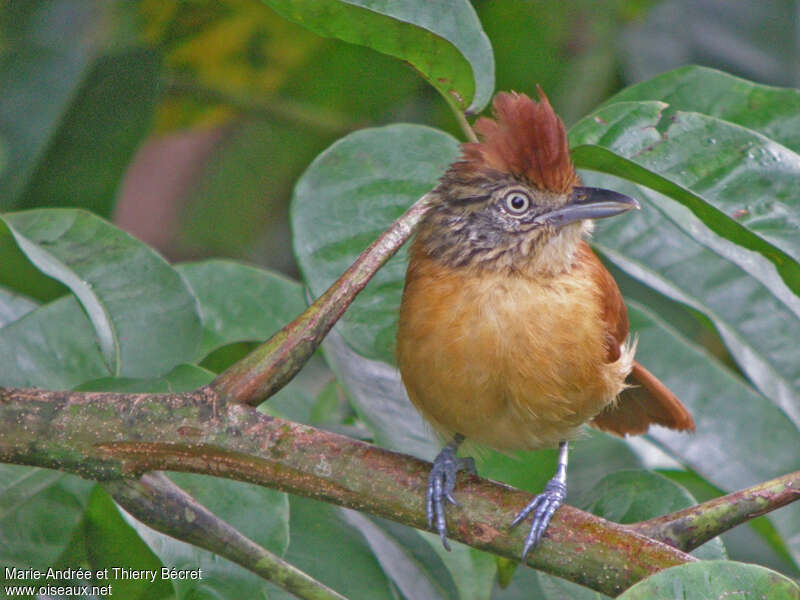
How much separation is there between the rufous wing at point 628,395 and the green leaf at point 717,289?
8 centimetres

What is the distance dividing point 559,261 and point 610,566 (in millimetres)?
927

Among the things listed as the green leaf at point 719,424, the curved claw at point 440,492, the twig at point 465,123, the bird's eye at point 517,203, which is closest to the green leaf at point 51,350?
the curved claw at point 440,492

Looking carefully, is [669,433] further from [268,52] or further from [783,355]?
[268,52]

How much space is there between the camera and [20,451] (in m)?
1.67

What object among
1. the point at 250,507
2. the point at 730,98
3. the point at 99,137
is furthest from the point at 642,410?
the point at 99,137

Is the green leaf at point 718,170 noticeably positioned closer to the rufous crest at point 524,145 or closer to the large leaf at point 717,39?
the rufous crest at point 524,145

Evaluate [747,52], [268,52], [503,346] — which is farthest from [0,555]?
[747,52]

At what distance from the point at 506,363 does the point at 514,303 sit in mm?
163

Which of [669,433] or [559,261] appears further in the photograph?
[669,433]

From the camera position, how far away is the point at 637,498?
81.7 inches

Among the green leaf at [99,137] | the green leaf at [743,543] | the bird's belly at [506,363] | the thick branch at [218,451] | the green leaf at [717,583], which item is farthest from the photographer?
the green leaf at [99,137]

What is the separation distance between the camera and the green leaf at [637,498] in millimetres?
2043

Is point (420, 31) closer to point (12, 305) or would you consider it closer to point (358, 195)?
point (358, 195)

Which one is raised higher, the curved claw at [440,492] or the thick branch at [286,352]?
the thick branch at [286,352]
